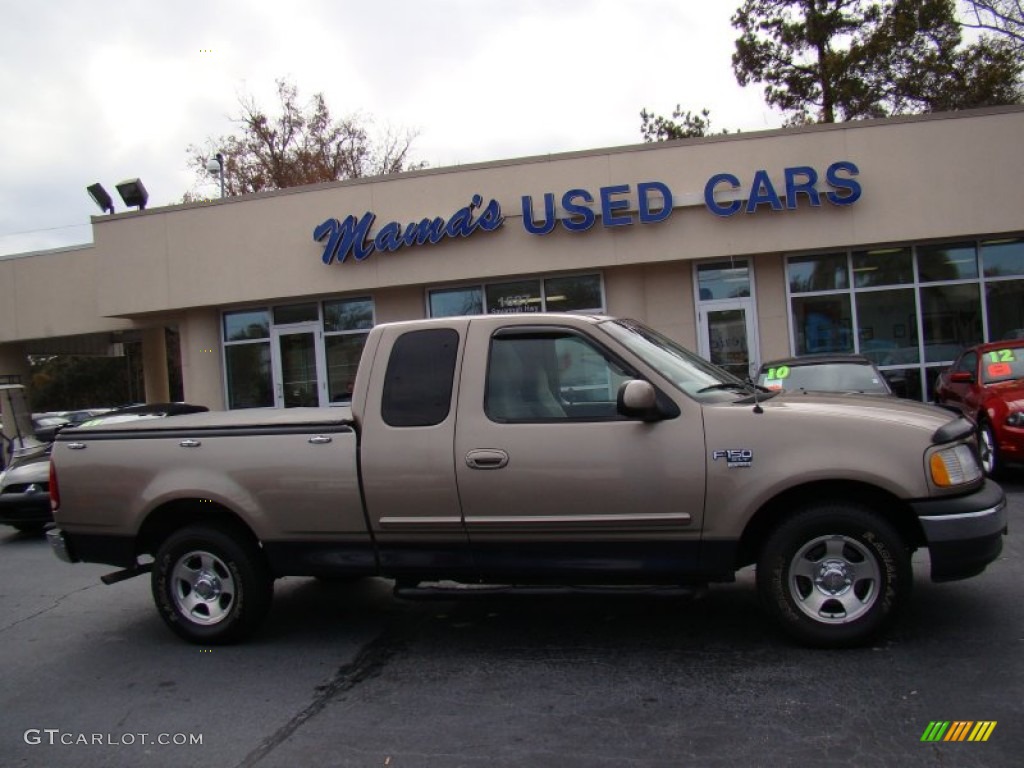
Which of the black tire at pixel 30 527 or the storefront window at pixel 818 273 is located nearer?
the black tire at pixel 30 527

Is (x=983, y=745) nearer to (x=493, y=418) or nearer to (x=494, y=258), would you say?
(x=493, y=418)

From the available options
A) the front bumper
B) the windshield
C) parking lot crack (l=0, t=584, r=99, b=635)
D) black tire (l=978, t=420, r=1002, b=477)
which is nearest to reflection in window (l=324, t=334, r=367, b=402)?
parking lot crack (l=0, t=584, r=99, b=635)

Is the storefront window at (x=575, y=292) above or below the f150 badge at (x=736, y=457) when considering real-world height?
above

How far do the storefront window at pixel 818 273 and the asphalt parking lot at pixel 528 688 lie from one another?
32.5ft

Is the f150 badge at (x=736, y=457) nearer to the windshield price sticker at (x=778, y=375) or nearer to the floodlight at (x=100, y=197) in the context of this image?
the windshield price sticker at (x=778, y=375)

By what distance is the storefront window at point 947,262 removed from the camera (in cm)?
1504

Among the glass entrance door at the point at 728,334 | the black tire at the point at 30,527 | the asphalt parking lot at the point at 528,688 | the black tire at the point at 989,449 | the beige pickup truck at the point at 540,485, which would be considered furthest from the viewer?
the glass entrance door at the point at 728,334

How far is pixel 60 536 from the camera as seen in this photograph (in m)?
5.52

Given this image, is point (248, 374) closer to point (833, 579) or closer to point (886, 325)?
point (886, 325)

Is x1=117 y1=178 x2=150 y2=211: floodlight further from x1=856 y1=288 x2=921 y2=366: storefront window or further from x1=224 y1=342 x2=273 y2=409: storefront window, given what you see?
x1=856 y1=288 x2=921 y2=366: storefront window

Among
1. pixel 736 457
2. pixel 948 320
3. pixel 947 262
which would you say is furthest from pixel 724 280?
pixel 736 457

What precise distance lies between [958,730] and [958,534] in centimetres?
104

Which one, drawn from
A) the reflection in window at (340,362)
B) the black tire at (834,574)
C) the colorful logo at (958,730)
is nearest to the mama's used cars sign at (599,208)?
the reflection in window at (340,362)

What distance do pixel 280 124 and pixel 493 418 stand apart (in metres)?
33.4
